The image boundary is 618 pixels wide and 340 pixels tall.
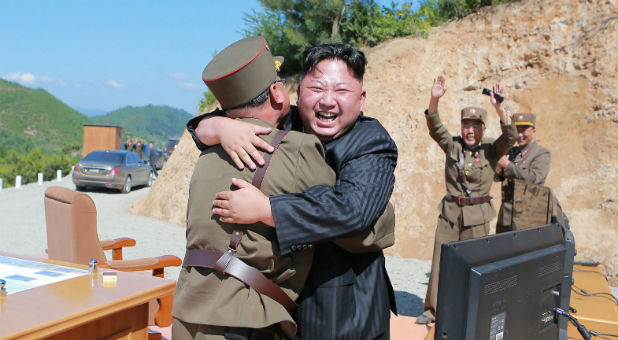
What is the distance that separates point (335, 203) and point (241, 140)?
0.39m

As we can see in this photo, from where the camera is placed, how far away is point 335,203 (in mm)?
1739

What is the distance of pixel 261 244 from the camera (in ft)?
5.73

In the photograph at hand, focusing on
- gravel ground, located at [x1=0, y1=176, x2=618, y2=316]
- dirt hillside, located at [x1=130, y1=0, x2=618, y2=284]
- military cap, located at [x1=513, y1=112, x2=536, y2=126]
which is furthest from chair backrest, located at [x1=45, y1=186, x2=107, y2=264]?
dirt hillside, located at [x1=130, y1=0, x2=618, y2=284]

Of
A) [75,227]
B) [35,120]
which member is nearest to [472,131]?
[75,227]

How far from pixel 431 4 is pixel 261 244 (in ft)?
43.1

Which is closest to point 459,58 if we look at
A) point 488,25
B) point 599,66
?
point 488,25

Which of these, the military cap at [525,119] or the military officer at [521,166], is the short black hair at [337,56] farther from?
the military cap at [525,119]

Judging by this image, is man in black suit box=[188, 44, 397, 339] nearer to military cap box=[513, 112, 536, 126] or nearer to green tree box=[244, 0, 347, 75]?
military cap box=[513, 112, 536, 126]

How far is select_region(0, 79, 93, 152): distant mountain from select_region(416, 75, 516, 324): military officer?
74140 mm

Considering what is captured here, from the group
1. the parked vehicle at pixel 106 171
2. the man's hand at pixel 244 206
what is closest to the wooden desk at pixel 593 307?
the man's hand at pixel 244 206

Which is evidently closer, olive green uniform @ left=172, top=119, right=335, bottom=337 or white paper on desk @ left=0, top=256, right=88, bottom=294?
olive green uniform @ left=172, top=119, right=335, bottom=337

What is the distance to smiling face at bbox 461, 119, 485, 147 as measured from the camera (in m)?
5.59

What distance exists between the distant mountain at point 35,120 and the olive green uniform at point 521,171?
74.2 meters

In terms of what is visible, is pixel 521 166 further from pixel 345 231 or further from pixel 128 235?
pixel 128 235
